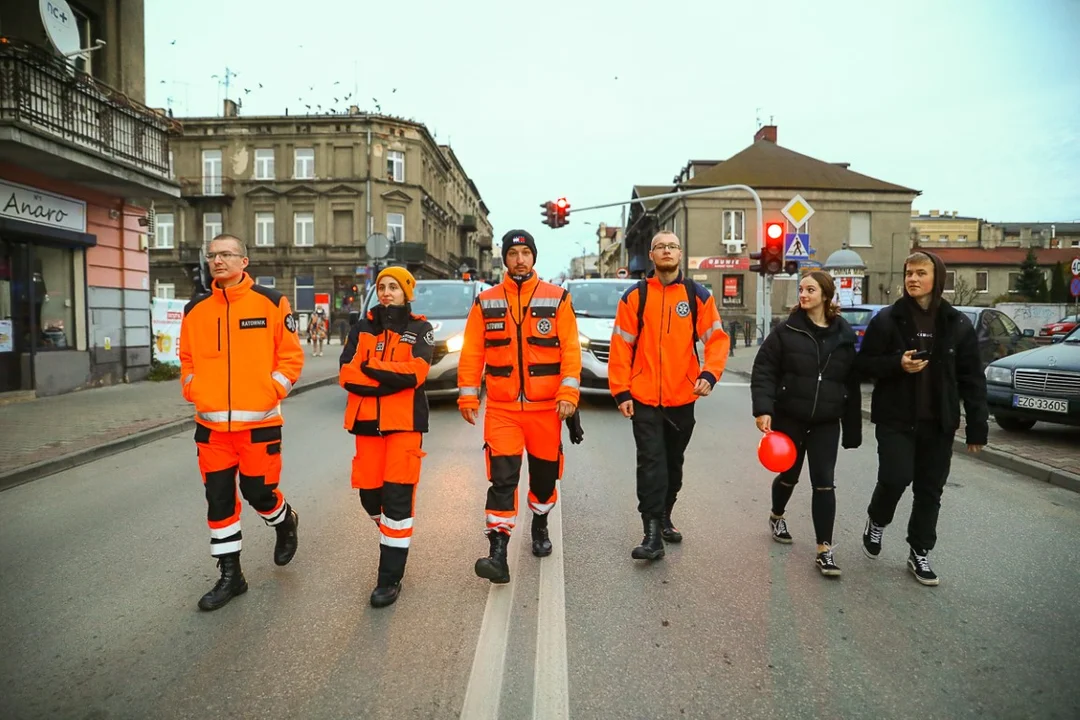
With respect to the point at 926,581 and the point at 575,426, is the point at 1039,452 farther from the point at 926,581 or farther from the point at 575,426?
the point at 575,426

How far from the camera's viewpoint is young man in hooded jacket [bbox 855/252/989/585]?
13.1ft

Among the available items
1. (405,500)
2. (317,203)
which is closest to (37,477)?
(405,500)

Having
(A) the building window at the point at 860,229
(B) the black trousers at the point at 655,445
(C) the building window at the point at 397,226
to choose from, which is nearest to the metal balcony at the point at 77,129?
(B) the black trousers at the point at 655,445

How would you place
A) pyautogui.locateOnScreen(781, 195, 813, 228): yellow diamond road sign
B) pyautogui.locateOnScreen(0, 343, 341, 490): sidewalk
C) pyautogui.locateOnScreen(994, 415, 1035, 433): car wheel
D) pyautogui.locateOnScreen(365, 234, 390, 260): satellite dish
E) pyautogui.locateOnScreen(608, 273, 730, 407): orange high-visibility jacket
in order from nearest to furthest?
pyautogui.locateOnScreen(608, 273, 730, 407): orange high-visibility jacket, pyautogui.locateOnScreen(0, 343, 341, 490): sidewalk, pyautogui.locateOnScreen(994, 415, 1035, 433): car wheel, pyautogui.locateOnScreen(781, 195, 813, 228): yellow diamond road sign, pyautogui.locateOnScreen(365, 234, 390, 260): satellite dish

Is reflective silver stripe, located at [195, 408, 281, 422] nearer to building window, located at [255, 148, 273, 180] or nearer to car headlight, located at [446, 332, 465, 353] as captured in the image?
car headlight, located at [446, 332, 465, 353]

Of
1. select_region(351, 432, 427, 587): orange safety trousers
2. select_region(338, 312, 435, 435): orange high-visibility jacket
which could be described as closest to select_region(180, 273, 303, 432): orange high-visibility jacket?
select_region(338, 312, 435, 435): orange high-visibility jacket

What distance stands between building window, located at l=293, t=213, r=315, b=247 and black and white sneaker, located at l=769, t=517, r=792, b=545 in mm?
42609

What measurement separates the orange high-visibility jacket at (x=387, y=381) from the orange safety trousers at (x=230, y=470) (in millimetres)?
473

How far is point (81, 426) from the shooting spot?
930cm

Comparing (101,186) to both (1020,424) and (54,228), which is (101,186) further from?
(1020,424)

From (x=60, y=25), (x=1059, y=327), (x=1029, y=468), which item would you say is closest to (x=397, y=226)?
(x=60, y=25)

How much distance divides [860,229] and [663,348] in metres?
42.5

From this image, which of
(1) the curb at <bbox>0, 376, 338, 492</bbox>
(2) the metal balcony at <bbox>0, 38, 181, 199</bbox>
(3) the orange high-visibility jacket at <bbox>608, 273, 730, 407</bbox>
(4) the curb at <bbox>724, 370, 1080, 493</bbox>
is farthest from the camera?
(2) the metal balcony at <bbox>0, 38, 181, 199</bbox>

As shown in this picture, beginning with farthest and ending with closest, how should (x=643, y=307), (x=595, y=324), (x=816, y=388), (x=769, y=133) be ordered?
(x=769, y=133)
(x=595, y=324)
(x=643, y=307)
(x=816, y=388)
